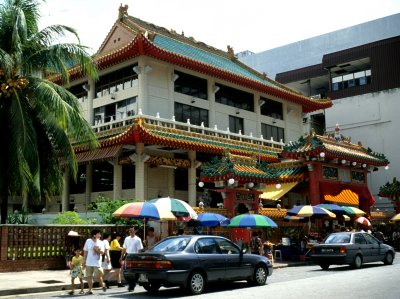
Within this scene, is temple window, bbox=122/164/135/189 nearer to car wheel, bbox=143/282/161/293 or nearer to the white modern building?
car wheel, bbox=143/282/161/293

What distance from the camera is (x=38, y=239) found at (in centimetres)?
1820

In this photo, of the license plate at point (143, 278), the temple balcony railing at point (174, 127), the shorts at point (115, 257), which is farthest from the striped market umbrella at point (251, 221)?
the temple balcony railing at point (174, 127)

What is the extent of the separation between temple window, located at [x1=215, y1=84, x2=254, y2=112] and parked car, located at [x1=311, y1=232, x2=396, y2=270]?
15582mm

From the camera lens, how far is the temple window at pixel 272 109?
3656 centimetres

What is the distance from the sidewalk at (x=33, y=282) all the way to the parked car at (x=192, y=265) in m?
2.53

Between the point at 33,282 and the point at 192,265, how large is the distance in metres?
5.43

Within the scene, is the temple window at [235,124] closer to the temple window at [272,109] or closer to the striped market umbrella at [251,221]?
the temple window at [272,109]

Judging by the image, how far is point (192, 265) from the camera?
1236cm

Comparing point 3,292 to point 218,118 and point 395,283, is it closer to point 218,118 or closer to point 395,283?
point 395,283

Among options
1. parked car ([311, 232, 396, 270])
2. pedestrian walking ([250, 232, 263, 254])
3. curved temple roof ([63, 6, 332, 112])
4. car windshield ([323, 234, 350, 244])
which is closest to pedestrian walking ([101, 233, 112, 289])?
pedestrian walking ([250, 232, 263, 254])

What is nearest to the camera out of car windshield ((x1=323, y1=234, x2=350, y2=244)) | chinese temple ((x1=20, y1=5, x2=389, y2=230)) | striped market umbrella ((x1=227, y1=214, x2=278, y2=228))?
car windshield ((x1=323, y1=234, x2=350, y2=244))

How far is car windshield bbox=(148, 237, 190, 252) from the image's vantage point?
12.8 metres

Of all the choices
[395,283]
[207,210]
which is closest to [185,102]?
[207,210]

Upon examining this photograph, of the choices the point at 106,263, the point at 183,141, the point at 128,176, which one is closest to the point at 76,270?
the point at 106,263
